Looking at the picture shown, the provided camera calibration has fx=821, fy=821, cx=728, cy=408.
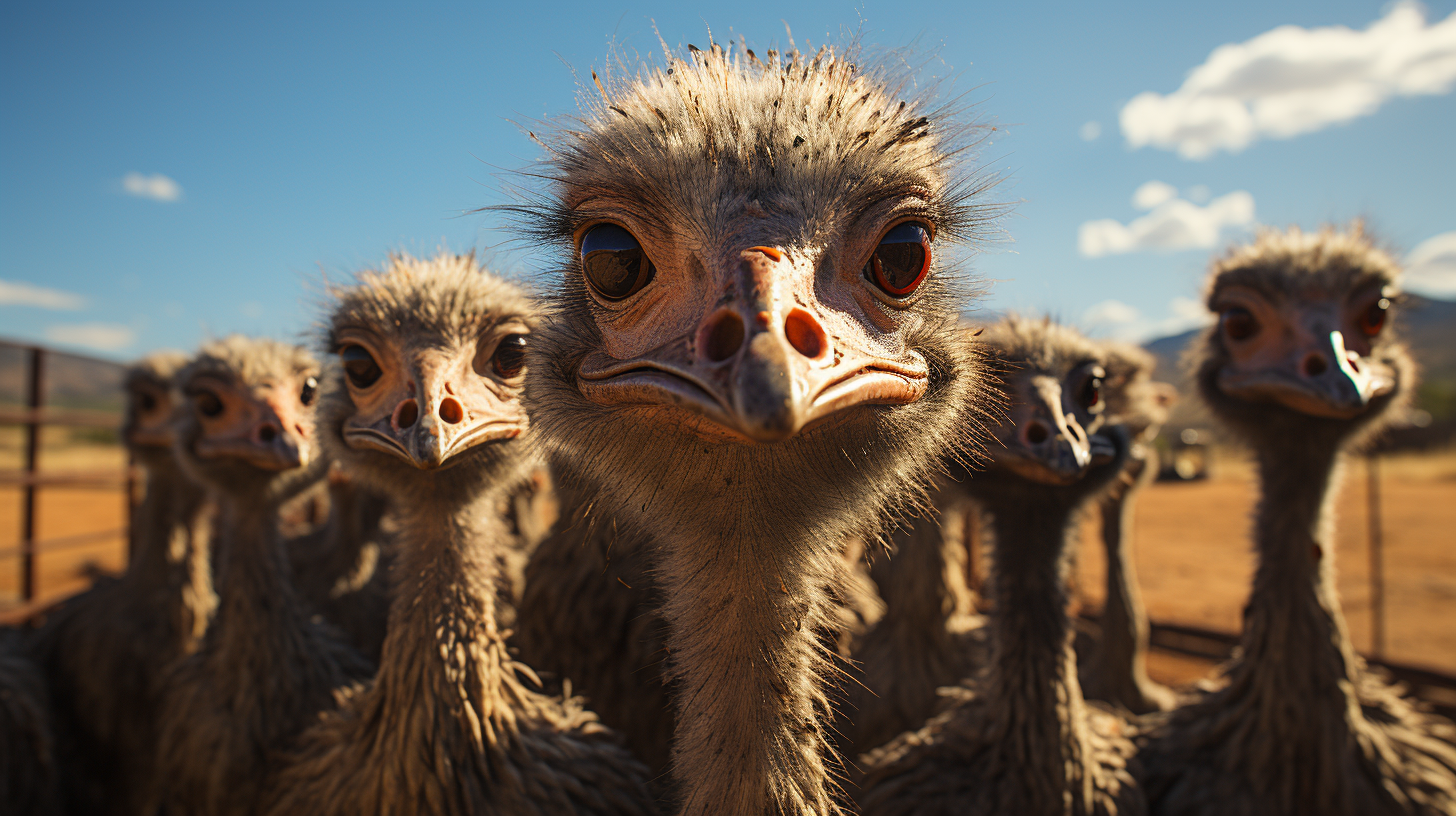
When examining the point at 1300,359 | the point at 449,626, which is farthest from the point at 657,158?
the point at 1300,359

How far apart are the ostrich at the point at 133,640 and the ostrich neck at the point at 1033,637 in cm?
343

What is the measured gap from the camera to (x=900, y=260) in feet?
5.08

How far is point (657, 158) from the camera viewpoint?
1475mm

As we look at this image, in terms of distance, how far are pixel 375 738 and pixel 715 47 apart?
2.01 meters

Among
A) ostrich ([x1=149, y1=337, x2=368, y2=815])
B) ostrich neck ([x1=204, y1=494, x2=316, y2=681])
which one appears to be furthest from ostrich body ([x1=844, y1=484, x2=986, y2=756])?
ostrich neck ([x1=204, y1=494, x2=316, y2=681])

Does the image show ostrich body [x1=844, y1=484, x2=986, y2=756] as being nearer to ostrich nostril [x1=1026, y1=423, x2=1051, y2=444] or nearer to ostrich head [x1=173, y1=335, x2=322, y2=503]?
ostrich nostril [x1=1026, y1=423, x2=1051, y2=444]

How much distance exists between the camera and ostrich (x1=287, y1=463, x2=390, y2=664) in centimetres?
404

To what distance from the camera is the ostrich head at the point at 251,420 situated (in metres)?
3.00

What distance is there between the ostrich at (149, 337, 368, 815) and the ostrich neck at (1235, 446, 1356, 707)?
3.36 m

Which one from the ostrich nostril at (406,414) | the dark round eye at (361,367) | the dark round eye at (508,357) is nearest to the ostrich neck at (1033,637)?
the dark round eye at (508,357)

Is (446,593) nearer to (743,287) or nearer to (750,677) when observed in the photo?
(750,677)

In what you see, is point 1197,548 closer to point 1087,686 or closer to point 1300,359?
point 1087,686

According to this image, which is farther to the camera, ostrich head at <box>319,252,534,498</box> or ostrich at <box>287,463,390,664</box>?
ostrich at <box>287,463,390,664</box>

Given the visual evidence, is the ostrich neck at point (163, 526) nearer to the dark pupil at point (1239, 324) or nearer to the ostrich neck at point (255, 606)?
the ostrich neck at point (255, 606)
